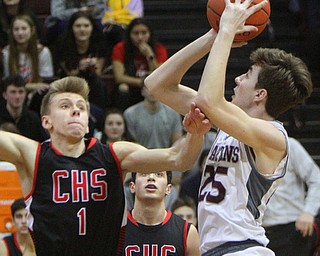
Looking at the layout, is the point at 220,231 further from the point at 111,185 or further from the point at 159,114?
the point at 159,114

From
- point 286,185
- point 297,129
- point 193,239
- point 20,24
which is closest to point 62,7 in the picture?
point 20,24

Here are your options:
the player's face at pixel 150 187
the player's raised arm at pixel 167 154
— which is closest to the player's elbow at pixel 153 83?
the player's raised arm at pixel 167 154

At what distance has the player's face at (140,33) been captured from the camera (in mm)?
9172

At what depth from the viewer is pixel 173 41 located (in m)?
10.7

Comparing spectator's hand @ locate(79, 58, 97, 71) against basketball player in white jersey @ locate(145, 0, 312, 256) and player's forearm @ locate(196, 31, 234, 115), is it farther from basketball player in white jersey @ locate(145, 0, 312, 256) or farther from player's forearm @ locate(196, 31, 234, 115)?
player's forearm @ locate(196, 31, 234, 115)

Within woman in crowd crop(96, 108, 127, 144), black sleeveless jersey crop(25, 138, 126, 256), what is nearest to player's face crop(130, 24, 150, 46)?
woman in crowd crop(96, 108, 127, 144)

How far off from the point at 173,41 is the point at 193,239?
18.3ft

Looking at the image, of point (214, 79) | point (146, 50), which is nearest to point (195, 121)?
point (214, 79)

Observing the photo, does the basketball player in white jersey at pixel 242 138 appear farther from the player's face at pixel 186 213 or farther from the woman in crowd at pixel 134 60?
the woman in crowd at pixel 134 60

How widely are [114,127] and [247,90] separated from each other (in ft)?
12.5

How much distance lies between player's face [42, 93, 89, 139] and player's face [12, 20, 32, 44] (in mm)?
4095

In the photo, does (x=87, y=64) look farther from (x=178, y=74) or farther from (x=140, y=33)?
(x=178, y=74)

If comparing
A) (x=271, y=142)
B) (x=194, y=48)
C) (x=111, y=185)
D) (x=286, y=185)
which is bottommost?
(x=286, y=185)

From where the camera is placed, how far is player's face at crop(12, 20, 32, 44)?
8898 millimetres
